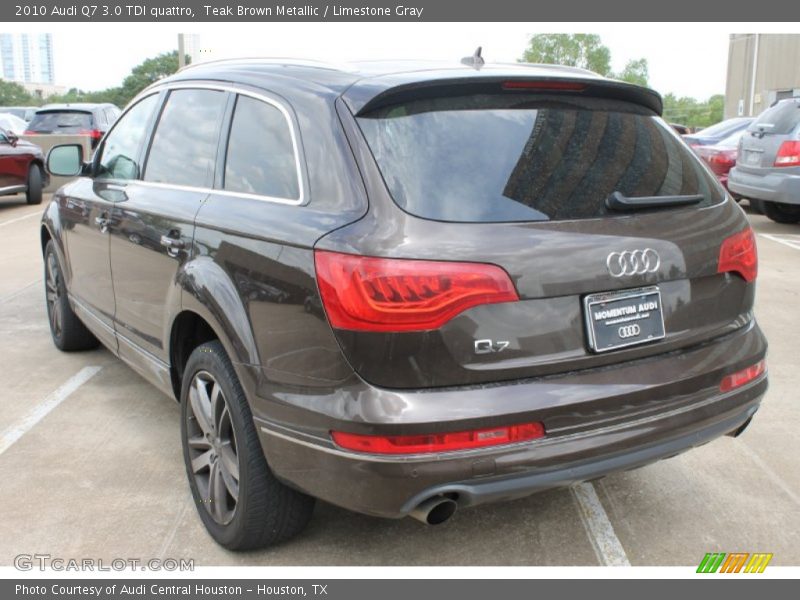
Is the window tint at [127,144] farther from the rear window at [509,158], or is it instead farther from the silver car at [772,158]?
the silver car at [772,158]

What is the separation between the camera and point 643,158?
3137 mm

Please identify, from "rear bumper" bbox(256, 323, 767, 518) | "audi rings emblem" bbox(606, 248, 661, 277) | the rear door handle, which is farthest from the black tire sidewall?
"audi rings emblem" bbox(606, 248, 661, 277)

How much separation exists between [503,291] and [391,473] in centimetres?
64

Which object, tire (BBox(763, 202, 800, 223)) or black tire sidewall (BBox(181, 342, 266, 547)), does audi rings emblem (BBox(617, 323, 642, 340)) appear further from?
tire (BBox(763, 202, 800, 223))

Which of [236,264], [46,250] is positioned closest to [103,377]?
[46,250]

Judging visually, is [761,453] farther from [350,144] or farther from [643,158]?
[350,144]

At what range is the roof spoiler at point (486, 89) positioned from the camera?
2.79 m

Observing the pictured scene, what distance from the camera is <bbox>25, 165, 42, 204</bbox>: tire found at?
585 inches

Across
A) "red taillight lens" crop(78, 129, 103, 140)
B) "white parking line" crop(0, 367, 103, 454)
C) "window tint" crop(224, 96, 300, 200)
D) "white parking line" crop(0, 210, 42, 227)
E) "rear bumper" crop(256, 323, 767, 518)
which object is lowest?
"white parking line" crop(0, 210, 42, 227)

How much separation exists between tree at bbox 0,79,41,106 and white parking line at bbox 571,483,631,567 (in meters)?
105

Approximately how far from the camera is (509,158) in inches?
111

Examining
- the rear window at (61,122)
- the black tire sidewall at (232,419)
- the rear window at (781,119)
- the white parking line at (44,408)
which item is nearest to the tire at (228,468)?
the black tire sidewall at (232,419)

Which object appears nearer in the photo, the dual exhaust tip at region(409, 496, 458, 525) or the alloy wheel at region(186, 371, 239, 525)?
the dual exhaust tip at region(409, 496, 458, 525)

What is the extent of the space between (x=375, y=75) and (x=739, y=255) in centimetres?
148
